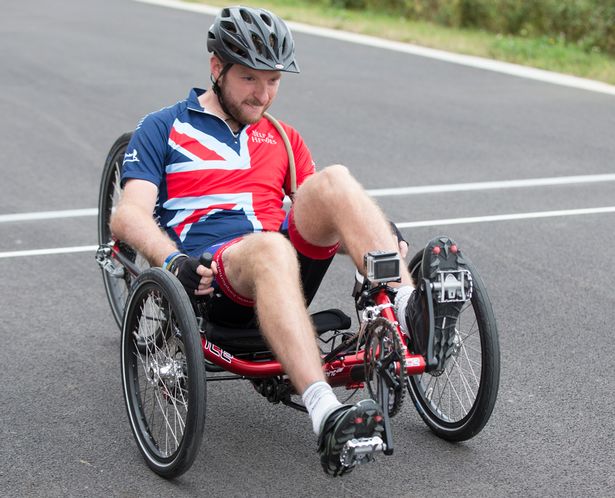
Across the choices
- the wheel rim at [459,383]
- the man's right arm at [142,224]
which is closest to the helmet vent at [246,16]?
the man's right arm at [142,224]

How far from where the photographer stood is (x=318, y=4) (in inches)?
874

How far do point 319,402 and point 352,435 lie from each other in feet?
0.64

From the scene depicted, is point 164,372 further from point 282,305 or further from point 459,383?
point 459,383

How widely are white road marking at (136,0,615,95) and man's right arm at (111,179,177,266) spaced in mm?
9276

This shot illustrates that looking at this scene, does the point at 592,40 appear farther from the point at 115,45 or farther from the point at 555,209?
the point at 555,209

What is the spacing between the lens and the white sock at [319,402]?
381 centimetres

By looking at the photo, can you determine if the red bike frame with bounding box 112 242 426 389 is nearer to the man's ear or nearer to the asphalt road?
the asphalt road

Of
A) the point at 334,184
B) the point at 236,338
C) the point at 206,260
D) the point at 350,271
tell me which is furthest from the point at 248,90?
the point at 350,271

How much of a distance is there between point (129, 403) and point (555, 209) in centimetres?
448

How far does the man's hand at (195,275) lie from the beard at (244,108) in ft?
2.81

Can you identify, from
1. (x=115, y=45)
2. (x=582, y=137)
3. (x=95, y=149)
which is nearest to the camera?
(x=95, y=149)

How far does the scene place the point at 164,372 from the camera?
433 cm

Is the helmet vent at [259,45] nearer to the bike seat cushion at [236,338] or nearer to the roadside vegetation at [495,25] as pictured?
the bike seat cushion at [236,338]

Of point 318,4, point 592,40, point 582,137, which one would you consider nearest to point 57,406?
point 582,137
